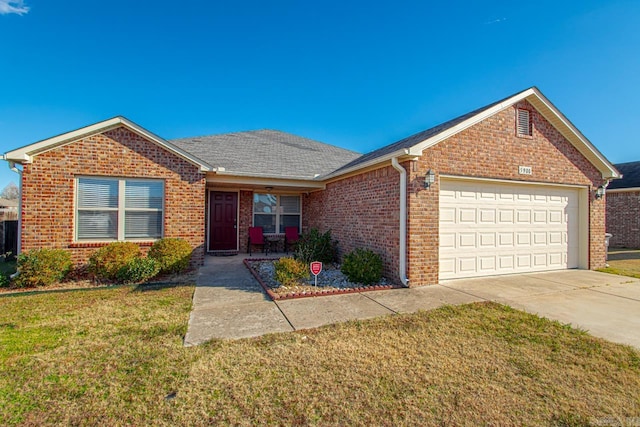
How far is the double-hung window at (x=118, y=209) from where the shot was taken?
730 cm

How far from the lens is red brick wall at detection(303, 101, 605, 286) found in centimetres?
648

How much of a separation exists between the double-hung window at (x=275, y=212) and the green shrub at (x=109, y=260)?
17.1 ft

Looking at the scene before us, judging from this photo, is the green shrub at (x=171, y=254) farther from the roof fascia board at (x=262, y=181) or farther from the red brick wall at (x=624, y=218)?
the red brick wall at (x=624, y=218)

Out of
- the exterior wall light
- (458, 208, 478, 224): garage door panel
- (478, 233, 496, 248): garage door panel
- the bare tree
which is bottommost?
(478, 233, 496, 248): garage door panel

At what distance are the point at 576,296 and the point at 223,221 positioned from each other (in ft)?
33.9

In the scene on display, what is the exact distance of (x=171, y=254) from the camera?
23.9 ft

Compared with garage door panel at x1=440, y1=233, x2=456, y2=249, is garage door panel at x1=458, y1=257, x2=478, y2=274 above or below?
below

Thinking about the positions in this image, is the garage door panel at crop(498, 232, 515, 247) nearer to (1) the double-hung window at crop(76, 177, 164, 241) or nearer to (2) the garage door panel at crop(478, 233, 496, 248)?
(2) the garage door panel at crop(478, 233, 496, 248)

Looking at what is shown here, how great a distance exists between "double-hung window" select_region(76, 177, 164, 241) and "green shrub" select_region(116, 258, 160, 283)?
3.57ft

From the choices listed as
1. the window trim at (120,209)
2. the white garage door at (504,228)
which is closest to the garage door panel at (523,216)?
the white garage door at (504,228)

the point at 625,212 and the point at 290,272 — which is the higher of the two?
the point at 625,212

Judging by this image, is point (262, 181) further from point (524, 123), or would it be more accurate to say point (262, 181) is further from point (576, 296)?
point (576, 296)

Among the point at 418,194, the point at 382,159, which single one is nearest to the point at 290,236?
the point at 382,159

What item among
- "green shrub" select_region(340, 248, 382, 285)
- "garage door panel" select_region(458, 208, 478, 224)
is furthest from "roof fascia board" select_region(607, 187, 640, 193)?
"green shrub" select_region(340, 248, 382, 285)
